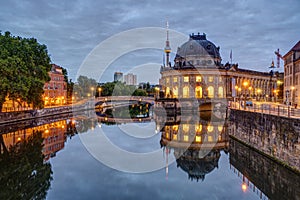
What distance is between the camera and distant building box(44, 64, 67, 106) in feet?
267

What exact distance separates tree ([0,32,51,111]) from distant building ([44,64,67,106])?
35547 millimetres

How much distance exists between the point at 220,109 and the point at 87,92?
2543 inches

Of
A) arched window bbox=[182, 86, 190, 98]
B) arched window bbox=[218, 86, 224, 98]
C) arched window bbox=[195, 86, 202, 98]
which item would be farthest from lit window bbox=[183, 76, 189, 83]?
arched window bbox=[218, 86, 224, 98]

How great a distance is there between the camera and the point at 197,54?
3718 inches

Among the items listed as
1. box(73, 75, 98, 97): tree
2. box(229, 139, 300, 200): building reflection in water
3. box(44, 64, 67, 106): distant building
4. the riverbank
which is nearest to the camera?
box(229, 139, 300, 200): building reflection in water

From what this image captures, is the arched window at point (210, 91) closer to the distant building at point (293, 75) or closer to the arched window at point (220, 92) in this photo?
the arched window at point (220, 92)

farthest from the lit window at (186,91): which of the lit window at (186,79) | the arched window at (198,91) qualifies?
the arched window at (198,91)

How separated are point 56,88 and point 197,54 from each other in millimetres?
48260

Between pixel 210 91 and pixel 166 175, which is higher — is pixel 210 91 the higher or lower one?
the higher one

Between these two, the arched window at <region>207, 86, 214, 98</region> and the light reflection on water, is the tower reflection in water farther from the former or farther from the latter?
the arched window at <region>207, 86, 214, 98</region>

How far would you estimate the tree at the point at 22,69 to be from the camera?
124ft

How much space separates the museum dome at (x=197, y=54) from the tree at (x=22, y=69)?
57.4m

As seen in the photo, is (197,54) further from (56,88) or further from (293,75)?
(293,75)

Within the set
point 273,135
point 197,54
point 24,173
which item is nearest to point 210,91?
point 197,54
